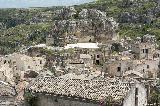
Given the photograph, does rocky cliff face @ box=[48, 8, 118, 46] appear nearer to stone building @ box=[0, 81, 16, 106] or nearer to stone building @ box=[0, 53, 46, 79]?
stone building @ box=[0, 53, 46, 79]

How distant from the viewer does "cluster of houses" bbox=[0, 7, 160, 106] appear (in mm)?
27609

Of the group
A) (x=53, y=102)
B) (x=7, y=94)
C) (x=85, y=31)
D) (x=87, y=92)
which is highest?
(x=87, y=92)

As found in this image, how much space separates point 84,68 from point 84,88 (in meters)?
32.6

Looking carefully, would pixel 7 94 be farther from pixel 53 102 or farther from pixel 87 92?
pixel 87 92

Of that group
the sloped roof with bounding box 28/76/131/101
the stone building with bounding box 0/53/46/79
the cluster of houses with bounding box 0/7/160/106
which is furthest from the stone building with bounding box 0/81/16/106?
the stone building with bounding box 0/53/46/79

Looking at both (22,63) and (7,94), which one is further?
(22,63)

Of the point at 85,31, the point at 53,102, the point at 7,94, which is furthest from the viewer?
the point at 85,31

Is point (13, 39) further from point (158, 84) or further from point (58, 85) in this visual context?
point (58, 85)

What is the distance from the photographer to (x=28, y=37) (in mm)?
139625

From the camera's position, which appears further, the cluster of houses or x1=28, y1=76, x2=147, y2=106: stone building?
the cluster of houses

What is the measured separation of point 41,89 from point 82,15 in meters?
88.3

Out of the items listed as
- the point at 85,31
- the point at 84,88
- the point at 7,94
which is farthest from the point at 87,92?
the point at 85,31

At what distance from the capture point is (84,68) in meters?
60.8

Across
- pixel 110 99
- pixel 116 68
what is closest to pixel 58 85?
pixel 110 99
